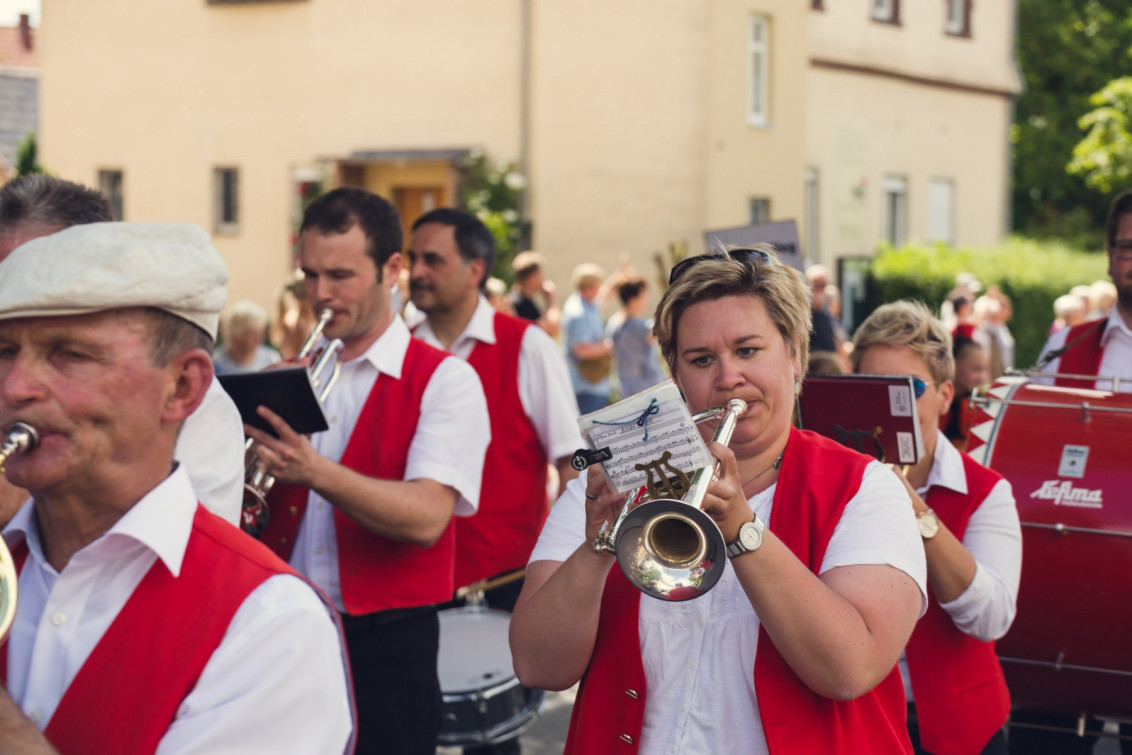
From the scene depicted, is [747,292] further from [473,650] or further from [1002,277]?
[1002,277]

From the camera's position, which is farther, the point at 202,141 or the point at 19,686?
the point at 202,141

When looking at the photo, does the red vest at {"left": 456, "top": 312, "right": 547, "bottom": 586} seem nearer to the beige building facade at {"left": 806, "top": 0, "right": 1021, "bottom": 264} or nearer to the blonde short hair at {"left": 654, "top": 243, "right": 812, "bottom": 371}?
the blonde short hair at {"left": 654, "top": 243, "right": 812, "bottom": 371}

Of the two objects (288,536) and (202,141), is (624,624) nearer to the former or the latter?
(288,536)

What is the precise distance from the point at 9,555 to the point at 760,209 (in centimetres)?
2001

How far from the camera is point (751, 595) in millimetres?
2357

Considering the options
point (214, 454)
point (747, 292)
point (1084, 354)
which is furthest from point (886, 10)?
point (214, 454)

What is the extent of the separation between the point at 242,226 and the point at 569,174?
5.66 m

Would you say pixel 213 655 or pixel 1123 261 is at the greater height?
pixel 1123 261

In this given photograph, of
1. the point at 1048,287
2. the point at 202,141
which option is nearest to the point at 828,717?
the point at 202,141

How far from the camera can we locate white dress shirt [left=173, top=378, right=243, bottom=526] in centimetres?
251

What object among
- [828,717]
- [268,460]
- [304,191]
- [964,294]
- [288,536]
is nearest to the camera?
[828,717]

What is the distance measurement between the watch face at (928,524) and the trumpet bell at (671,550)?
1.09 m

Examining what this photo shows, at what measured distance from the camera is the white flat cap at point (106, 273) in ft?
6.06

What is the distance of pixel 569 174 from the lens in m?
19.3
